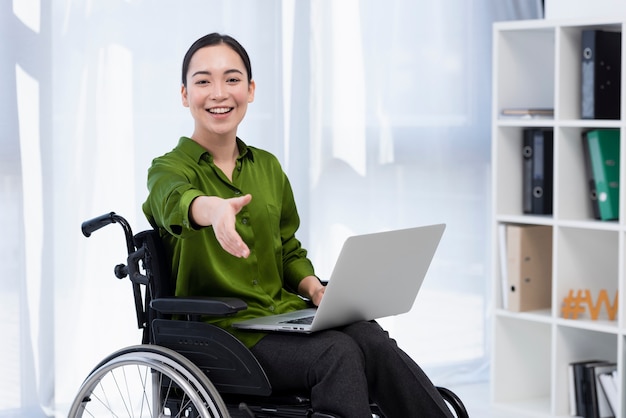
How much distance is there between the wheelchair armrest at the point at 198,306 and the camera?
76.4 inches

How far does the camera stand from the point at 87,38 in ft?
10.1

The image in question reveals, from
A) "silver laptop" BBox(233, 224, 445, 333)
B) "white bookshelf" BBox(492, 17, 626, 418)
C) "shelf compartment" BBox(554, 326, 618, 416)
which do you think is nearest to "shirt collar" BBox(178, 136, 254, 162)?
"silver laptop" BBox(233, 224, 445, 333)

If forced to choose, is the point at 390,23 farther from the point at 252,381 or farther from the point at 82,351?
the point at 252,381

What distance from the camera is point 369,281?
2.00 meters

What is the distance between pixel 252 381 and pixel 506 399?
1709 millimetres

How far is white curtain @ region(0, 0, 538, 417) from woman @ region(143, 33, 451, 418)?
100cm

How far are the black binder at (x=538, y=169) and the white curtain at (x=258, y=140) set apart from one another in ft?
1.98

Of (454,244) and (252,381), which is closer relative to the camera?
(252,381)

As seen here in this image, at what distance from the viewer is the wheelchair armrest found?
194 cm

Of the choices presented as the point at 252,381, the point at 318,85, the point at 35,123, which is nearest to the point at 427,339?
the point at 318,85

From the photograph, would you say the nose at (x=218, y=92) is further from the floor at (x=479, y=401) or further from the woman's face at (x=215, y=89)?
the floor at (x=479, y=401)

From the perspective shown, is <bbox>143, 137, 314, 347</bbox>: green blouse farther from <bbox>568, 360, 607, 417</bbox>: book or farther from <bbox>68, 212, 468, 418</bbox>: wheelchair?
<bbox>568, 360, 607, 417</bbox>: book

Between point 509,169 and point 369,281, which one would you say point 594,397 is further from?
point 369,281

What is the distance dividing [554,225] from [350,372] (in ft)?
4.96
